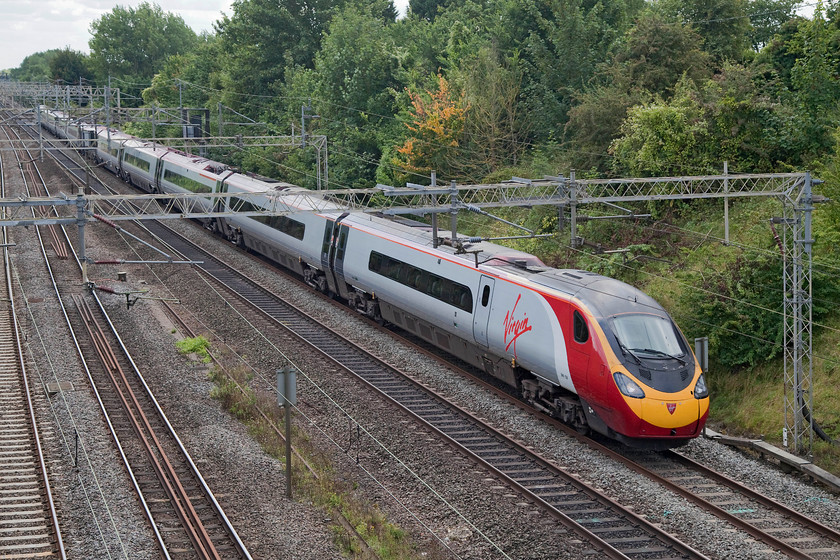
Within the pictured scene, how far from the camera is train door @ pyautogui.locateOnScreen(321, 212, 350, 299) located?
26.7 meters

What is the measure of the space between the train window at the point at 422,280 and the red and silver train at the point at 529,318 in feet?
0.09

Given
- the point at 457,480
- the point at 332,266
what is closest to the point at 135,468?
the point at 457,480

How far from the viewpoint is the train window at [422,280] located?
20.5 metres

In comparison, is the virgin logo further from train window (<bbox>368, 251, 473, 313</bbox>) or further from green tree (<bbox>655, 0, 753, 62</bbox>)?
green tree (<bbox>655, 0, 753, 62</bbox>)

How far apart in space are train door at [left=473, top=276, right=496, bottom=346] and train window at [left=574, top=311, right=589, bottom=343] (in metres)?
3.11

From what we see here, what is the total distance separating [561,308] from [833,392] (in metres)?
6.39

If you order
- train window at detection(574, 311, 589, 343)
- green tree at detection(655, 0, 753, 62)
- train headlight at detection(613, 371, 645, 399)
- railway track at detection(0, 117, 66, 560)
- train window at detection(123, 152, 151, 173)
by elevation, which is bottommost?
railway track at detection(0, 117, 66, 560)

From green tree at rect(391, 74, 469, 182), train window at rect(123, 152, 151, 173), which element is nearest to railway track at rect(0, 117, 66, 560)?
green tree at rect(391, 74, 469, 182)

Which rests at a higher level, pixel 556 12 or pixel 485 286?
pixel 556 12

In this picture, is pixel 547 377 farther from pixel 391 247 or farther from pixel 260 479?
pixel 391 247

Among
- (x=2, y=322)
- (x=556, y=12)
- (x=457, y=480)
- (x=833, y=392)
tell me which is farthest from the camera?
(x=556, y=12)

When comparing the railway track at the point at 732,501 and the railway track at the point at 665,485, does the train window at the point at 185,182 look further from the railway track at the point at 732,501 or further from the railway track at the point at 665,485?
the railway track at the point at 732,501

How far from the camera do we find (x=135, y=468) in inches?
627

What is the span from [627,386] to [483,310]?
4.90m
